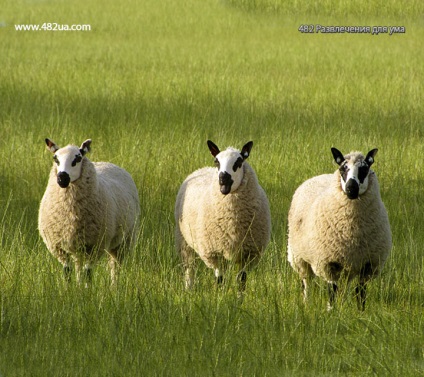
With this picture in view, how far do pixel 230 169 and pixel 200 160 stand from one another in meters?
3.58

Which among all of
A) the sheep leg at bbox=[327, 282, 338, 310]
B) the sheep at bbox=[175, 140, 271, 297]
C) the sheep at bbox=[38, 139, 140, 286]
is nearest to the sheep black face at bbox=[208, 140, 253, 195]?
the sheep at bbox=[175, 140, 271, 297]

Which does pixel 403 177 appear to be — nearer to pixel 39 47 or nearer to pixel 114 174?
pixel 114 174

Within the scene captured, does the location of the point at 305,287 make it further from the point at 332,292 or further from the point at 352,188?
the point at 352,188

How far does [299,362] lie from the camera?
464 cm

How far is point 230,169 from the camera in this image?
595cm

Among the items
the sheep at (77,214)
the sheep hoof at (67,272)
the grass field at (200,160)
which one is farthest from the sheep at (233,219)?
the sheep hoof at (67,272)

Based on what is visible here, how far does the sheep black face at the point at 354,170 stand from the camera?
553 cm

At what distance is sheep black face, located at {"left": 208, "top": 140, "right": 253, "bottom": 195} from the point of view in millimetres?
5914

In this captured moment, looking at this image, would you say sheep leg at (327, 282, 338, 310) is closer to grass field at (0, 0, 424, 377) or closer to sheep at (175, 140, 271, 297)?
grass field at (0, 0, 424, 377)

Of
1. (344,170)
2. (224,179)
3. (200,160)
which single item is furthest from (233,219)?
(200,160)

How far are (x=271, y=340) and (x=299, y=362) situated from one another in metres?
0.34

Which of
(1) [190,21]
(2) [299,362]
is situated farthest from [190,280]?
(1) [190,21]

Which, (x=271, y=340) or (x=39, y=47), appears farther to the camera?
(x=39, y=47)

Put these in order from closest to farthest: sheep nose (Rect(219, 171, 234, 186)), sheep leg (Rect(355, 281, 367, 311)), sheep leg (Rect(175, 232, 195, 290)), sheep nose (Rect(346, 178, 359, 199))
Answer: sheep nose (Rect(346, 178, 359, 199))
sheep leg (Rect(355, 281, 367, 311))
sheep nose (Rect(219, 171, 234, 186))
sheep leg (Rect(175, 232, 195, 290))
